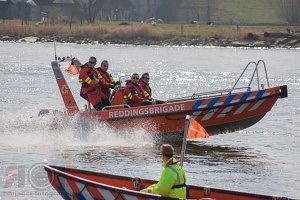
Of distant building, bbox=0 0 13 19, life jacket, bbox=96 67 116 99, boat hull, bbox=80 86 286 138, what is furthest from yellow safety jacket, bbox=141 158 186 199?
distant building, bbox=0 0 13 19

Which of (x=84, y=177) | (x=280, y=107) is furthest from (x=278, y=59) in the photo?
(x=84, y=177)

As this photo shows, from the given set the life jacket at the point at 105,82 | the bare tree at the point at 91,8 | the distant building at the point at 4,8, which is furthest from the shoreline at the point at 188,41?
the life jacket at the point at 105,82

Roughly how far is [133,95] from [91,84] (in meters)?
1.10

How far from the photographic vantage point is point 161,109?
2398 centimetres

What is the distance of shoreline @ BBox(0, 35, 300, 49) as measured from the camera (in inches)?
3396

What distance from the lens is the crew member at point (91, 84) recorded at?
2448cm

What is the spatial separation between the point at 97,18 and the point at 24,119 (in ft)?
334

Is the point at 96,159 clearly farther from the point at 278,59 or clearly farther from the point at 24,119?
the point at 278,59

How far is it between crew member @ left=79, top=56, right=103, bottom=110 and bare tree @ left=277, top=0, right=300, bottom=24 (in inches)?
3899

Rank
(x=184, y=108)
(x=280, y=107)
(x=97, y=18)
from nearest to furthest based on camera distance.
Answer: (x=184, y=108) → (x=280, y=107) → (x=97, y=18)

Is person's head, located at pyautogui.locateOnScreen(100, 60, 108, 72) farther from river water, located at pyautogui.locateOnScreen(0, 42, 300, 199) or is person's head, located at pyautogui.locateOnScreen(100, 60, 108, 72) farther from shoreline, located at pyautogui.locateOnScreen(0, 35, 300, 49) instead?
shoreline, located at pyautogui.locateOnScreen(0, 35, 300, 49)

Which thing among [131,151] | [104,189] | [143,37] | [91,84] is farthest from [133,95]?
[143,37]

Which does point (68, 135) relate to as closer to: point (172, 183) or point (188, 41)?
point (172, 183)

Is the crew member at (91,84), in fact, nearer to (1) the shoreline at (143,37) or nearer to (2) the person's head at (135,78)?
(2) the person's head at (135,78)
